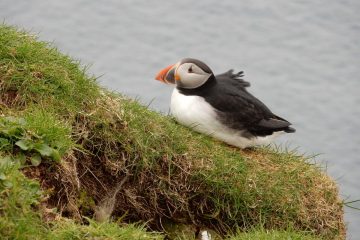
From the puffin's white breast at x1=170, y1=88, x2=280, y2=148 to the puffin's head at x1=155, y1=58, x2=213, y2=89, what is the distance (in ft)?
0.38

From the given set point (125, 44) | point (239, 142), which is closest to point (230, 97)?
point (239, 142)

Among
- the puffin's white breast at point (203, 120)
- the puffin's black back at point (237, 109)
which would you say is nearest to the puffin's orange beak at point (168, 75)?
the puffin's black back at point (237, 109)

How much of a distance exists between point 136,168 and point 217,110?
77cm

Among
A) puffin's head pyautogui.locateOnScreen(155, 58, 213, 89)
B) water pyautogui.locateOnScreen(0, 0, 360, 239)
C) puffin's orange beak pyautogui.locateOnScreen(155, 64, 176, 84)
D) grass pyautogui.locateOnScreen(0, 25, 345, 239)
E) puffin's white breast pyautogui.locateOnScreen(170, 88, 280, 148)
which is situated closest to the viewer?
grass pyautogui.locateOnScreen(0, 25, 345, 239)

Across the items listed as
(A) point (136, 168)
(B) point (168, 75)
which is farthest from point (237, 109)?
(A) point (136, 168)

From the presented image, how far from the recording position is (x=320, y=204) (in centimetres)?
628

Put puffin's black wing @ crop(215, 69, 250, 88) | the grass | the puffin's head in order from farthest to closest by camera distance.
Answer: puffin's black wing @ crop(215, 69, 250, 88) → the puffin's head → the grass

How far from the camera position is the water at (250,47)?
984 centimetres

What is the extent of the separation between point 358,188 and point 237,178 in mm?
3462

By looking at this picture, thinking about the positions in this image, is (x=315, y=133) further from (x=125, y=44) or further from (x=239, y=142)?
(x=239, y=142)

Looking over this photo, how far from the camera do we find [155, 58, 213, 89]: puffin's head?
6.44 metres

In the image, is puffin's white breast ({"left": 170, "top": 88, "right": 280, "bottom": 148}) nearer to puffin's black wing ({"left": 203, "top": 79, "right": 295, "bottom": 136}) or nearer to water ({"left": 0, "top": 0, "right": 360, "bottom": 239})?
puffin's black wing ({"left": 203, "top": 79, "right": 295, "bottom": 136})

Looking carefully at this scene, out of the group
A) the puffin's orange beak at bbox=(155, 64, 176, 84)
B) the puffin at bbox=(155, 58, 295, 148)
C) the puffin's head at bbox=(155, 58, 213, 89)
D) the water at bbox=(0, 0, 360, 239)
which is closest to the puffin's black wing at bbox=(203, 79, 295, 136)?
the puffin at bbox=(155, 58, 295, 148)

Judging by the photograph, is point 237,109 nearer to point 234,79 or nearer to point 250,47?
point 234,79
